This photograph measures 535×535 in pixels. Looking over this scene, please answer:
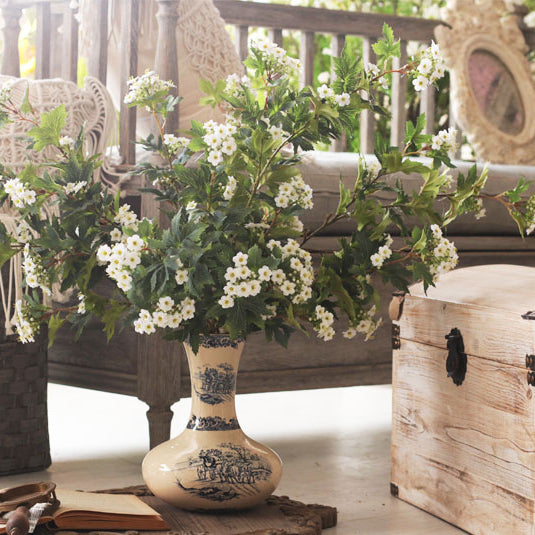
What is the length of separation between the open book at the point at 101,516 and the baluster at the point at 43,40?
1263 mm

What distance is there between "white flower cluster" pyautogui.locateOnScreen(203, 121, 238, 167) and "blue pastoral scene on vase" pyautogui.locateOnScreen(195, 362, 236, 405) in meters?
0.31

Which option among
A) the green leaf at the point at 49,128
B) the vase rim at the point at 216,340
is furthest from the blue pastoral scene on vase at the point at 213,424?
the green leaf at the point at 49,128

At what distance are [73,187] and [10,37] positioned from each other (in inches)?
40.7

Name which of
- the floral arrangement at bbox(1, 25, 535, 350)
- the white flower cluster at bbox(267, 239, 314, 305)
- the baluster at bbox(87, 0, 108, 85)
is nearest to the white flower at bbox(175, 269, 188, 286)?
the floral arrangement at bbox(1, 25, 535, 350)

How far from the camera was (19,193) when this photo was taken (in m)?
1.26

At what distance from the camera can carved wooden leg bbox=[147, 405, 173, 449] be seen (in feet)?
5.56

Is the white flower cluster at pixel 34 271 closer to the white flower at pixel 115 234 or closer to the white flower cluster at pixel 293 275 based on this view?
the white flower at pixel 115 234

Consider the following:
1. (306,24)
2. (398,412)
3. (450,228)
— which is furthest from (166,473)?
(306,24)

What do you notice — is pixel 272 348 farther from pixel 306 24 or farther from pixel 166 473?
pixel 306 24

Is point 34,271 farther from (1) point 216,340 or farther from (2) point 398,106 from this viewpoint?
(2) point 398,106

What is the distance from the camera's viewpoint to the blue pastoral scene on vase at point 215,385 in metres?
1.35

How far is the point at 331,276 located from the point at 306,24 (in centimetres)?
158

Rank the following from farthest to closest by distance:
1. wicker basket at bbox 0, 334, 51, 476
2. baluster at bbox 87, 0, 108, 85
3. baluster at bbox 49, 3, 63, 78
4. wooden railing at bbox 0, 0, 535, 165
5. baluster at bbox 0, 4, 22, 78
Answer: baluster at bbox 49, 3, 63, 78 < baluster at bbox 0, 4, 22, 78 < baluster at bbox 87, 0, 108, 85 < wooden railing at bbox 0, 0, 535, 165 < wicker basket at bbox 0, 334, 51, 476

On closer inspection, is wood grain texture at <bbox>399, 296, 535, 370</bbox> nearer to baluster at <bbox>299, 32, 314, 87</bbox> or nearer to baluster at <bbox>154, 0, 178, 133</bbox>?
baluster at <bbox>154, 0, 178, 133</bbox>
